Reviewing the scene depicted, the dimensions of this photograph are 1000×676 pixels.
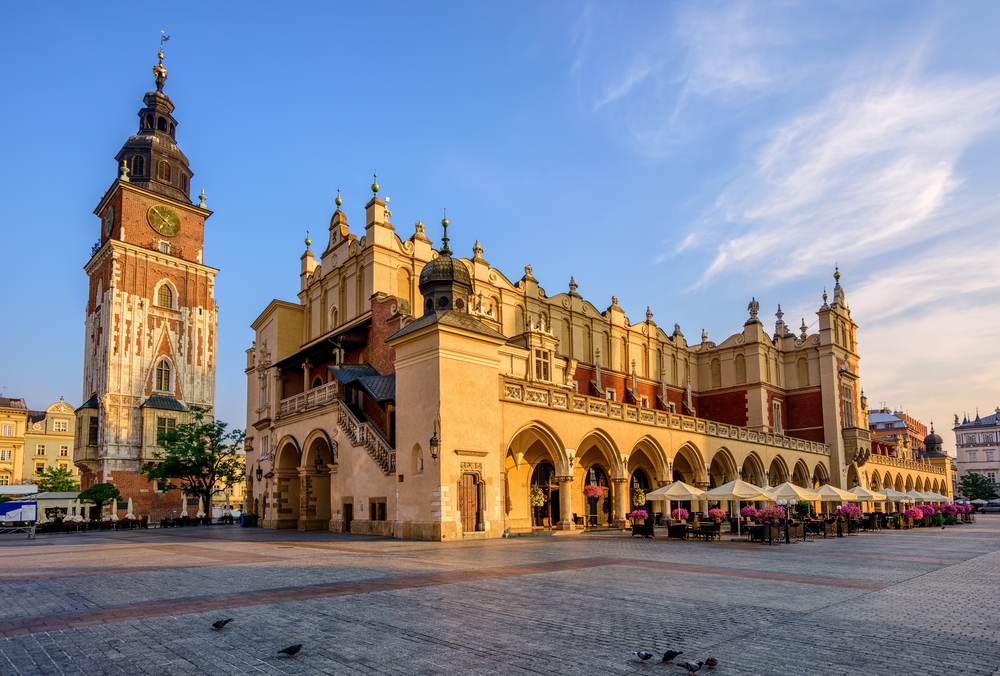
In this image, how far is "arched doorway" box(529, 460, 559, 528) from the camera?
111 feet

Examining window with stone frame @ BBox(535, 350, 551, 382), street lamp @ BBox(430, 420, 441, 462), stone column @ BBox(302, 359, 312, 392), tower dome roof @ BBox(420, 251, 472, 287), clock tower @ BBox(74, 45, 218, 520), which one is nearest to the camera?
street lamp @ BBox(430, 420, 441, 462)

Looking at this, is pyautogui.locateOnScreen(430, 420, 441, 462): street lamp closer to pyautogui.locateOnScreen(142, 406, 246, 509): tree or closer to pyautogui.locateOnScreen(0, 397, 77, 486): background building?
pyautogui.locateOnScreen(142, 406, 246, 509): tree

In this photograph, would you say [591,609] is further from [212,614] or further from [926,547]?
[926,547]

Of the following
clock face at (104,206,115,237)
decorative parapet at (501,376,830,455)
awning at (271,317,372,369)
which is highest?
clock face at (104,206,115,237)

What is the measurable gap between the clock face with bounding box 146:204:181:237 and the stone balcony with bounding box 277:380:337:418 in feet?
103

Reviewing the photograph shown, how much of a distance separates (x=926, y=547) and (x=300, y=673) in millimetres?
22951

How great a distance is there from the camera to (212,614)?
356 inches

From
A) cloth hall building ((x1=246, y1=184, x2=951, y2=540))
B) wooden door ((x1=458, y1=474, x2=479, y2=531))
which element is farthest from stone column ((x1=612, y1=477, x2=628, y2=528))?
wooden door ((x1=458, y1=474, x2=479, y2=531))

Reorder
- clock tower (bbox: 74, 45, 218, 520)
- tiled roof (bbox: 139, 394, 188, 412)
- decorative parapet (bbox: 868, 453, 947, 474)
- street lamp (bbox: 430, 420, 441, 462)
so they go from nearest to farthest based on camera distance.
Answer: street lamp (bbox: 430, 420, 441, 462) < clock tower (bbox: 74, 45, 218, 520) < tiled roof (bbox: 139, 394, 188, 412) < decorative parapet (bbox: 868, 453, 947, 474)

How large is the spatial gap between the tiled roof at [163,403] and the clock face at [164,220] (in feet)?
49.0

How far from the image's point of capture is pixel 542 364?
36312mm

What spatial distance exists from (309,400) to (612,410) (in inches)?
594

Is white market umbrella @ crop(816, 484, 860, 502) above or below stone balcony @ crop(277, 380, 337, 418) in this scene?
below

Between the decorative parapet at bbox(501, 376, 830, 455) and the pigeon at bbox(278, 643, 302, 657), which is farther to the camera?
the decorative parapet at bbox(501, 376, 830, 455)
